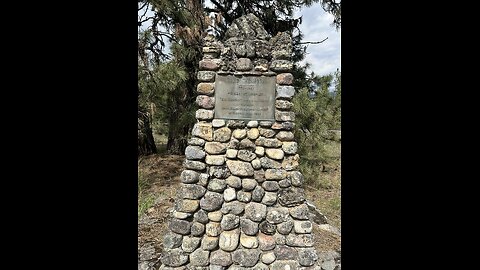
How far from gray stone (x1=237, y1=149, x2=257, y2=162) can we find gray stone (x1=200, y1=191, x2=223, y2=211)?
407mm

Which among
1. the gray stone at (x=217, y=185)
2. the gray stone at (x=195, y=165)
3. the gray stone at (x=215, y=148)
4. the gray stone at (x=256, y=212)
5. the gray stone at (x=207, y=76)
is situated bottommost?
the gray stone at (x=256, y=212)

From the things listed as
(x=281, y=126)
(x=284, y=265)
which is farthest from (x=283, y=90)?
(x=284, y=265)

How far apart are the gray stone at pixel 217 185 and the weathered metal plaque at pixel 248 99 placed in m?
0.60

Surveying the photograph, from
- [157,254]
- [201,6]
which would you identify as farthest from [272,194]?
[201,6]

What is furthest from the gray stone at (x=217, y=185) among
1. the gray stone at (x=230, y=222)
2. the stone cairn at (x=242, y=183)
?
the gray stone at (x=230, y=222)

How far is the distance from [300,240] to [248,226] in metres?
0.49

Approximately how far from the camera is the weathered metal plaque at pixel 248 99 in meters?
2.74

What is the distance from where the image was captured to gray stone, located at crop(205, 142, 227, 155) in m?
2.74

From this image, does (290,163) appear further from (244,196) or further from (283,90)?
(283,90)

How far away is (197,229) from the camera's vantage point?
2686 millimetres

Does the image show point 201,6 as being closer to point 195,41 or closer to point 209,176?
point 195,41

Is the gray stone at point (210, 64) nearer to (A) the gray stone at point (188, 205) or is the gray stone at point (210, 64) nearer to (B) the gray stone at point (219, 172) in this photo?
(B) the gray stone at point (219, 172)
